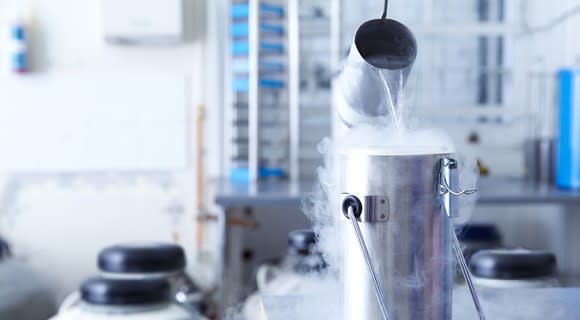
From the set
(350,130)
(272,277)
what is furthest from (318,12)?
(350,130)

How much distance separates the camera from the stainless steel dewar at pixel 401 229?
2.54 feet

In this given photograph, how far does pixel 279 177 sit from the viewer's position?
2.98 m

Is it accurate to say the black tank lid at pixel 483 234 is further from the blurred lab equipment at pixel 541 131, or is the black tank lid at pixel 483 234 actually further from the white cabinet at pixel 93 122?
the white cabinet at pixel 93 122

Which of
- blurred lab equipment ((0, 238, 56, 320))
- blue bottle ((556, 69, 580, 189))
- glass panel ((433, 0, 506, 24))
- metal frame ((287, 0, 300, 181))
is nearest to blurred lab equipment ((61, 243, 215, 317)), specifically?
blurred lab equipment ((0, 238, 56, 320))

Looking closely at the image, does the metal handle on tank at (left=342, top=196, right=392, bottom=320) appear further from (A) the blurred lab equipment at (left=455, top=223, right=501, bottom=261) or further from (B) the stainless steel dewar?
(A) the blurred lab equipment at (left=455, top=223, right=501, bottom=261)

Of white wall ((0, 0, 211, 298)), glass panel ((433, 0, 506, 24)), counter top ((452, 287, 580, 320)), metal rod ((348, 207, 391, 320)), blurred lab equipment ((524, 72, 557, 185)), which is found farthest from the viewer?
glass panel ((433, 0, 506, 24))

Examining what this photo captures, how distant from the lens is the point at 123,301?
4.92 ft

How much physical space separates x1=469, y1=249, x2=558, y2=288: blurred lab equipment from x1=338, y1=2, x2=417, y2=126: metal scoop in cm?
67

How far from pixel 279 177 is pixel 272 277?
646 mm

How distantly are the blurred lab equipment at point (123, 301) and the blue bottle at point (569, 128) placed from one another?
1.61 meters

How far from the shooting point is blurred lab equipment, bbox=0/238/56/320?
247 centimetres

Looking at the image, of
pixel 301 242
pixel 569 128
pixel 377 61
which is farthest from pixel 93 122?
pixel 377 61

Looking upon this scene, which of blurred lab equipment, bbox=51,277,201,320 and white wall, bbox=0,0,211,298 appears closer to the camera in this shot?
blurred lab equipment, bbox=51,277,201,320

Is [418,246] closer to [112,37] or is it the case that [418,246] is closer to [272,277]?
[272,277]
